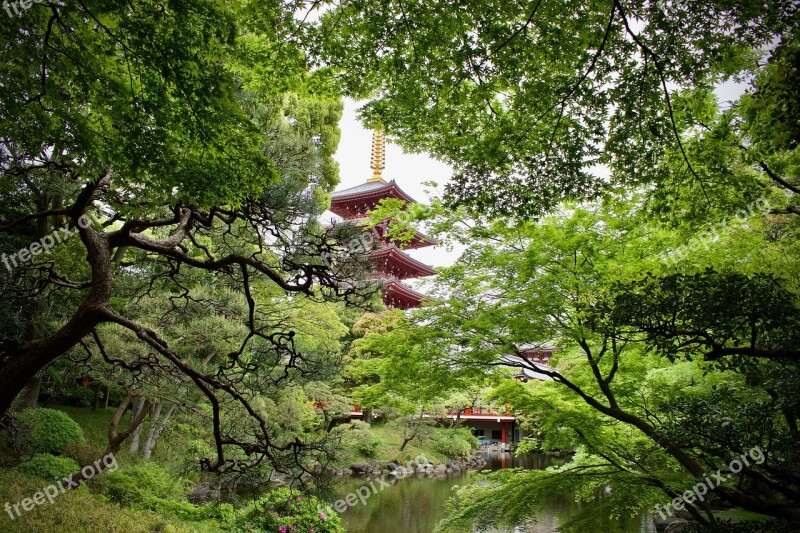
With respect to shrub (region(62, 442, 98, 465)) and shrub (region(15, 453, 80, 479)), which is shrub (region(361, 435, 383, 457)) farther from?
shrub (region(15, 453, 80, 479))

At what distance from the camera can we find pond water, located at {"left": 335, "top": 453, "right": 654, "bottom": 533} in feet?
32.7

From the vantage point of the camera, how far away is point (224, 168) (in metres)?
3.02

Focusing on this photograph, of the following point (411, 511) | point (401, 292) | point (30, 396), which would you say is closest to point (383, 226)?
point (401, 292)

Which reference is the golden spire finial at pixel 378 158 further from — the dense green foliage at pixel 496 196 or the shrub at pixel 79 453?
the dense green foliage at pixel 496 196

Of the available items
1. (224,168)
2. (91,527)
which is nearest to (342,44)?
(224,168)

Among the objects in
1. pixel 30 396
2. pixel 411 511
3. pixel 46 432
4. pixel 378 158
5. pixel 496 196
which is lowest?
pixel 411 511

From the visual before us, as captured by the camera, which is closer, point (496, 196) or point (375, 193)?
point (496, 196)

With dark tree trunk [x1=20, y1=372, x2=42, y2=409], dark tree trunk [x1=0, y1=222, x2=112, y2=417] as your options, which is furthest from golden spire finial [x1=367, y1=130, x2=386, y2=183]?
dark tree trunk [x1=0, y1=222, x2=112, y2=417]

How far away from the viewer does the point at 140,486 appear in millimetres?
7449

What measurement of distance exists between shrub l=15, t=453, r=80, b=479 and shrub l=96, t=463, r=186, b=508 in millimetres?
689

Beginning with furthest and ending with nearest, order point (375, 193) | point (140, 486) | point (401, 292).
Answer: point (375, 193)
point (401, 292)
point (140, 486)

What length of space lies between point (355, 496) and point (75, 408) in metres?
9.33

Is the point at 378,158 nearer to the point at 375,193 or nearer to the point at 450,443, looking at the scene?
the point at 375,193

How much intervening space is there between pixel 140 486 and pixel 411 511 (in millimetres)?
6573
